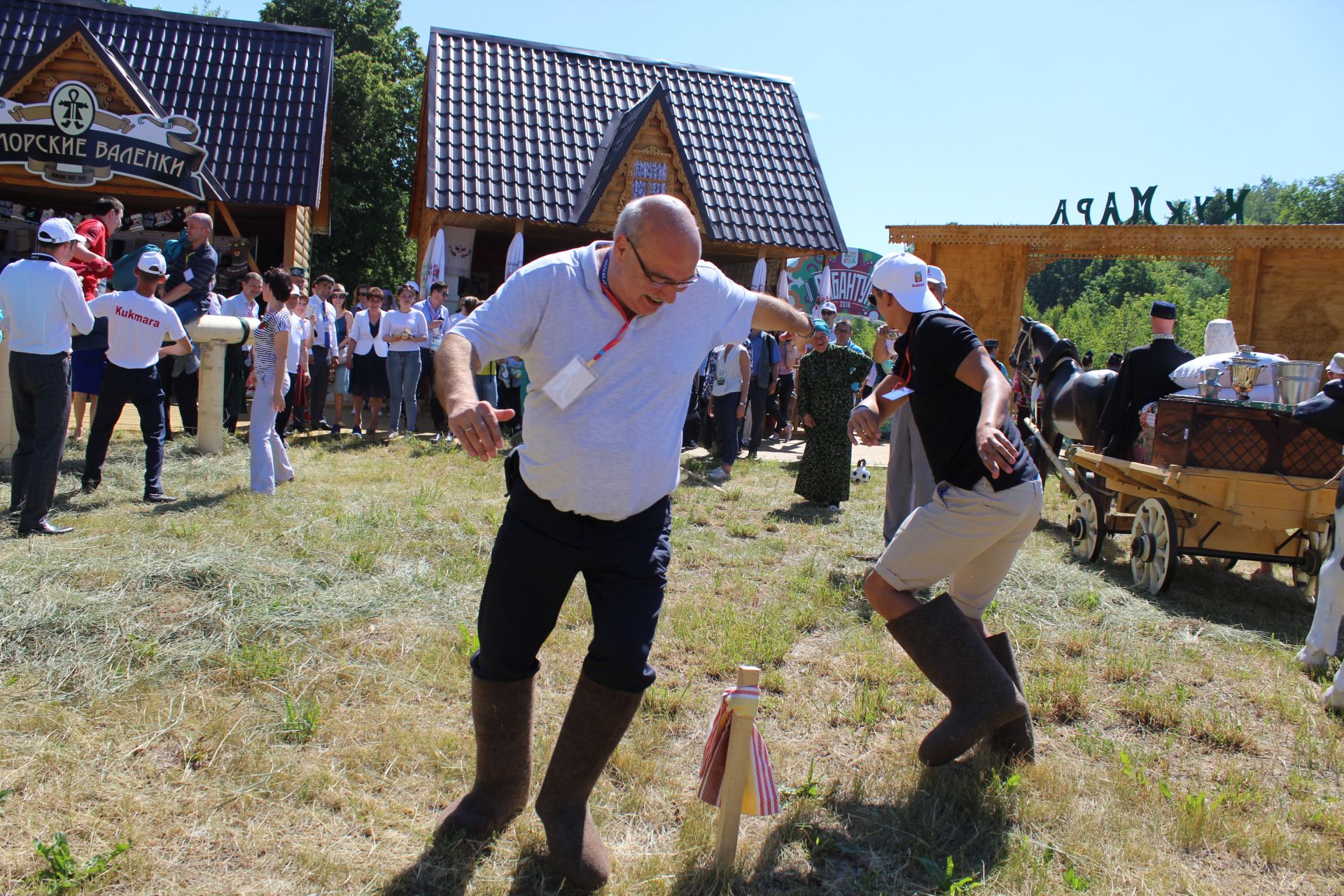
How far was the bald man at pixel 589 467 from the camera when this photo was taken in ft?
8.74

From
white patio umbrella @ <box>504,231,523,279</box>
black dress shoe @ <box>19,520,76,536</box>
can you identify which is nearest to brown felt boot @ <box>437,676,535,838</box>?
black dress shoe @ <box>19,520,76,536</box>

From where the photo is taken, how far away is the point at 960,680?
3379mm

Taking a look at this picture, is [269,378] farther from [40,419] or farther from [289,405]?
[289,405]

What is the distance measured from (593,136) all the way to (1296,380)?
1334 cm

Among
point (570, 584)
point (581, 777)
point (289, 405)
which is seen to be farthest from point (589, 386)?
point (289, 405)

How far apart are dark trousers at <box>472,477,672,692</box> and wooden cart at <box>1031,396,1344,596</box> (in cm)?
465

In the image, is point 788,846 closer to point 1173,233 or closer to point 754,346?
point 754,346

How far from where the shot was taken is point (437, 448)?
37.2 feet

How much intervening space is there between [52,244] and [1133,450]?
7906mm

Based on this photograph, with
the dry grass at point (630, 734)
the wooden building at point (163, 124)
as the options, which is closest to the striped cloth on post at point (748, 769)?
the dry grass at point (630, 734)

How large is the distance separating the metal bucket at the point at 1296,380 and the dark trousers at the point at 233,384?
406 inches

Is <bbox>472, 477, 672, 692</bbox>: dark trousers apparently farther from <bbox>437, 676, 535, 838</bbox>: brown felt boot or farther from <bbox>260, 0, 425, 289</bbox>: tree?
<bbox>260, 0, 425, 289</bbox>: tree

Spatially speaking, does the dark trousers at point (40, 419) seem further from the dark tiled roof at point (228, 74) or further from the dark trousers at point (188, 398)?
the dark tiled roof at point (228, 74)

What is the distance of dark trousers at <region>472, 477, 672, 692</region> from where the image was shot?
2.78m
